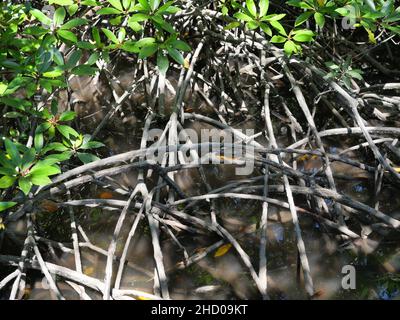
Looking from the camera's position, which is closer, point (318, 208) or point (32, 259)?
point (32, 259)

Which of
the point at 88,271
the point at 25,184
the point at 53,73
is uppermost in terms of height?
the point at 53,73

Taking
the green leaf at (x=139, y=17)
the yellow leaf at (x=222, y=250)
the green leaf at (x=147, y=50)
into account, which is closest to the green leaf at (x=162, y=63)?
the green leaf at (x=147, y=50)

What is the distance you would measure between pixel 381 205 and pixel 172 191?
0.86 metres

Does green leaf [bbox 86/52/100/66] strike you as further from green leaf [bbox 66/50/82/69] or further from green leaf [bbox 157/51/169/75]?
Result: green leaf [bbox 157/51/169/75]

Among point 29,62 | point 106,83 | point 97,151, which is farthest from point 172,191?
point 106,83

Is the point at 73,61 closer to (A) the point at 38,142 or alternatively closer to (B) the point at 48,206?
(A) the point at 38,142

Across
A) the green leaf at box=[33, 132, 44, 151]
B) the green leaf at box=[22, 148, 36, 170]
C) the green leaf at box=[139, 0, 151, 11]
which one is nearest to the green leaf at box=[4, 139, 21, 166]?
the green leaf at box=[22, 148, 36, 170]

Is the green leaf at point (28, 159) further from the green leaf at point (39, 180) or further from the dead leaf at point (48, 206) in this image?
the dead leaf at point (48, 206)

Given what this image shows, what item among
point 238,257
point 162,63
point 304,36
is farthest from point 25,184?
point 304,36

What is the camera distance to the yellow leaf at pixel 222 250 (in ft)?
6.23

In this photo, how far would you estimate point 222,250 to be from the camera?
1.91 meters

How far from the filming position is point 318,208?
2.00 m

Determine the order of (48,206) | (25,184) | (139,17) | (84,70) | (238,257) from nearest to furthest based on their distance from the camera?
1. (25,184)
2. (139,17)
3. (84,70)
4. (238,257)
5. (48,206)

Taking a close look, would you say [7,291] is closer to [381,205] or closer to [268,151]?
[268,151]
